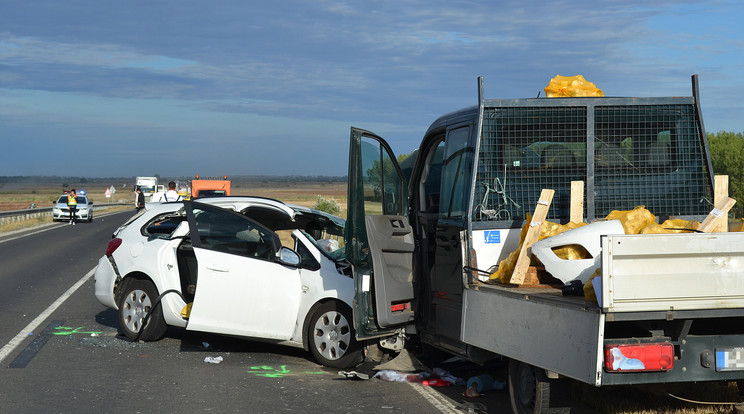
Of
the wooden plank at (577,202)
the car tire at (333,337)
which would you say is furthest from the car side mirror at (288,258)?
the wooden plank at (577,202)

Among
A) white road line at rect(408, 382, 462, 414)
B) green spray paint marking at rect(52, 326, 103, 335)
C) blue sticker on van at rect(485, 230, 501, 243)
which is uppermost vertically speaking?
blue sticker on van at rect(485, 230, 501, 243)

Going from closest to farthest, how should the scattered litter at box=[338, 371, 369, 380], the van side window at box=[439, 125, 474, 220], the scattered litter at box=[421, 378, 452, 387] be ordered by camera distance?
the van side window at box=[439, 125, 474, 220] → the scattered litter at box=[421, 378, 452, 387] → the scattered litter at box=[338, 371, 369, 380]

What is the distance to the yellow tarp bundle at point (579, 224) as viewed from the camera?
600 cm

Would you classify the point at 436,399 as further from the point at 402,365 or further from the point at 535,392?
the point at 535,392

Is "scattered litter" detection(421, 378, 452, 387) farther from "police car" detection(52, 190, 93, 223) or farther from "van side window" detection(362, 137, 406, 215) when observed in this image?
"police car" detection(52, 190, 93, 223)

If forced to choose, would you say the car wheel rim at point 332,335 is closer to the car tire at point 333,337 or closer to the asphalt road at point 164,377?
the car tire at point 333,337

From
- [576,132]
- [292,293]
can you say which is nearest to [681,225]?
[576,132]

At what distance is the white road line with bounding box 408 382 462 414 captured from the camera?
6777 millimetres

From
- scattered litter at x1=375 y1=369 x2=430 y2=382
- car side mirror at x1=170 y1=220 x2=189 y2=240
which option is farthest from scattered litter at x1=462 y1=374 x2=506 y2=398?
car side mirror at x1=170 y1=220 x2=189 y2=240

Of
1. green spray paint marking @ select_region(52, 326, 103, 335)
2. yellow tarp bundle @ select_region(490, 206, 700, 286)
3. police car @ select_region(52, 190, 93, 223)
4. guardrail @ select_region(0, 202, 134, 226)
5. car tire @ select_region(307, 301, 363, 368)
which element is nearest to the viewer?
yellow tarp bundle @ select_region(490, 206, 700, 286)

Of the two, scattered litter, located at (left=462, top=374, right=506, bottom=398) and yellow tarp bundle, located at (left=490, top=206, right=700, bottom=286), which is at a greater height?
yellow tarp bundle, located at (left=490, top=206, right=700, bottom=286)

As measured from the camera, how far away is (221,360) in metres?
8.98

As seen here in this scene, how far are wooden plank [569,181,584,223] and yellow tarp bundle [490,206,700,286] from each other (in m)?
0.13

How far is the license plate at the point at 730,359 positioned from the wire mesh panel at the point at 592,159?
193cm
